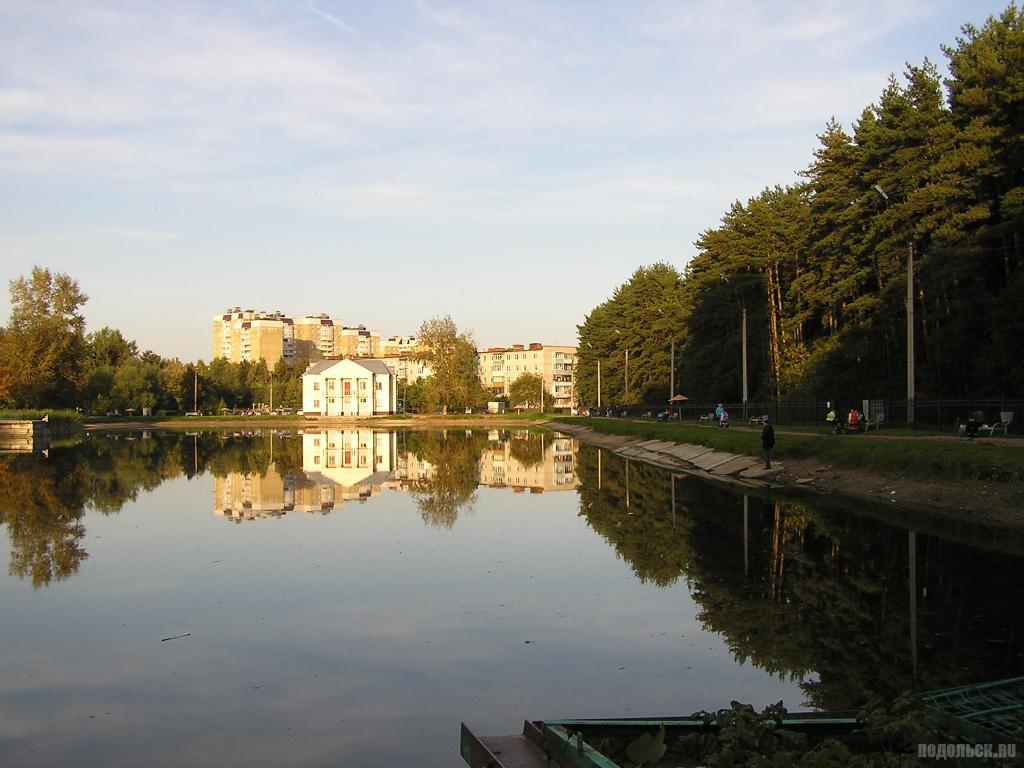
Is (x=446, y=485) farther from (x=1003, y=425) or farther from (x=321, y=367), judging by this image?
(x=321, y=367)

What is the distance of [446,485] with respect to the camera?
30.5 meters

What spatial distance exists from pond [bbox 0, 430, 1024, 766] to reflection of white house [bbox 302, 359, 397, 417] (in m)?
123

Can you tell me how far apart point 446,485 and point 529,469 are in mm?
9118

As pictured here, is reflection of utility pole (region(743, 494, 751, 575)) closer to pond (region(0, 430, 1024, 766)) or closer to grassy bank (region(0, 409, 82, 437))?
pond (region(0, 430, 1024, 766))

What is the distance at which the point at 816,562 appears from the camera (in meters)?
15.1

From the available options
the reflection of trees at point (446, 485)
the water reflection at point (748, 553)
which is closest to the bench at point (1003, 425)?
the water reflection at point (748, 553)

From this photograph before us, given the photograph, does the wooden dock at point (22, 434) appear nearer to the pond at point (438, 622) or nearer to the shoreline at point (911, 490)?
the shoreline at point (911, 490)

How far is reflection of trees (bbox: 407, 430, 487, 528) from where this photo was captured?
2288 cm

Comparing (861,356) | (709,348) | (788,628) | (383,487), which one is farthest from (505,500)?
(709,348)

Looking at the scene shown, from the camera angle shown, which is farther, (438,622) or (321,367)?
(321,367)

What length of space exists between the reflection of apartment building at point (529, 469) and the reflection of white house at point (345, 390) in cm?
8985

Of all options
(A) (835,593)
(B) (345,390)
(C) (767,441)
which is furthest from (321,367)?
(A) (835,593)

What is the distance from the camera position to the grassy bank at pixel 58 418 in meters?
71.8

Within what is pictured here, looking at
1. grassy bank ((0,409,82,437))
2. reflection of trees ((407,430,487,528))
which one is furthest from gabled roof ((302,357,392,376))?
reflection of trees ((407,430,487,528))
